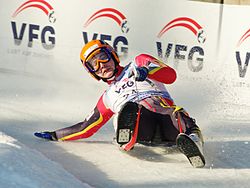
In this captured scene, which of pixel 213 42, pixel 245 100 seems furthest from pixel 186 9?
pixel 245 100

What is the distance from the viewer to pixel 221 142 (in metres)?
4.98

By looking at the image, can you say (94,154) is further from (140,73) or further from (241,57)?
(241,57)

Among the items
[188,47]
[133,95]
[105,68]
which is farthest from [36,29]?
[133,95]

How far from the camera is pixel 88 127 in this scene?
4.76 metres

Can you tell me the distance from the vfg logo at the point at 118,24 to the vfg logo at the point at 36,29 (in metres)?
0.48

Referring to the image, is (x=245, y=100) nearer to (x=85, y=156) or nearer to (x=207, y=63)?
(x=207, y=63)

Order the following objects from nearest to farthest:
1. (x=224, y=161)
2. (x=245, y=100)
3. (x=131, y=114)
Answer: (x=131, y=114), (x=224, y=161), (x=245, y=100)

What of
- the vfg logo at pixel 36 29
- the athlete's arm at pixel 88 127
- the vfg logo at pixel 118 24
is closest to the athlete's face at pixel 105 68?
the athlete's arm at pixel 88 127

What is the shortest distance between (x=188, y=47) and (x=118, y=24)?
100 cm

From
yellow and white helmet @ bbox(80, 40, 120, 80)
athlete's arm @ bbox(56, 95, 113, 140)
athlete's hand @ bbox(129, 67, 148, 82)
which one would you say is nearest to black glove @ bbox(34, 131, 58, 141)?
athlete's arm @ bbox(56, 95, 113, 140)

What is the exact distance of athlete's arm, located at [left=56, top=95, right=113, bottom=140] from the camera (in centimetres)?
473

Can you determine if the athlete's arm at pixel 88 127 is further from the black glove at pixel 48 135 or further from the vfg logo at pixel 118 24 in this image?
the vfg logo at pixel 118 24

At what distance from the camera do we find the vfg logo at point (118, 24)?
26.3 feet

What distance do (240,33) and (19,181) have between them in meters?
5.28
